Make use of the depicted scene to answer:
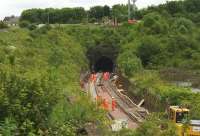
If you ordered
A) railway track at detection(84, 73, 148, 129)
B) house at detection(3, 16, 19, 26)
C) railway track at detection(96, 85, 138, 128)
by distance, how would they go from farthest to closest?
house at detection(3, 16, 19, 26) < railway track at detection(84, 73, 148, 129) < railway track at detection(96, 85, 138, 128)

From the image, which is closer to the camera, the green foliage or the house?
the green foliage

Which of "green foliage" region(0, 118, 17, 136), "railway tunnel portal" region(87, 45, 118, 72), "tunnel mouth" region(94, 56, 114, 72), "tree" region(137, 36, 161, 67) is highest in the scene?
"green foliage" region(0, 118, 17, 136)

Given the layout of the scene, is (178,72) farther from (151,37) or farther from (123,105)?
(151,37)

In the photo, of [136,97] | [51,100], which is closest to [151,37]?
[136,97]

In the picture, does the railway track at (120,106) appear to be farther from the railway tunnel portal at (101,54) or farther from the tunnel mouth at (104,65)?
the tunnel mouth at (104,65)

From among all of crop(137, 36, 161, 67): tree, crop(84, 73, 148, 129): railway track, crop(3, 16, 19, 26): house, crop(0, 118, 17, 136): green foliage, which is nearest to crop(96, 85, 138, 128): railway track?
crop(84, 73, 148, 129): railway track

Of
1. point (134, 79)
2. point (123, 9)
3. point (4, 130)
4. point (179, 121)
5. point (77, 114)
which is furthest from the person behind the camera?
point (123, 9)

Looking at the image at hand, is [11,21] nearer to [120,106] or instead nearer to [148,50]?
[148,50]

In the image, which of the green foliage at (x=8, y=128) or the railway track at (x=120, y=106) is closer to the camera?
the green foliage at (x=8, y=128)

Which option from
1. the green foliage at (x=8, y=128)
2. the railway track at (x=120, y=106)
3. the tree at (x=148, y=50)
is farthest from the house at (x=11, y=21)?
the green foliage at (x=8, y=128)

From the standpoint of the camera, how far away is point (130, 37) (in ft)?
241

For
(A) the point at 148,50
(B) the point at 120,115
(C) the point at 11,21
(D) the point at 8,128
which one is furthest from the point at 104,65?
(D) the point at 8,128

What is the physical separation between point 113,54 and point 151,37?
9362mm

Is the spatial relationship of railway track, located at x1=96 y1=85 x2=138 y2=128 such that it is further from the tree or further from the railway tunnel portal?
the railway tunnel portal
